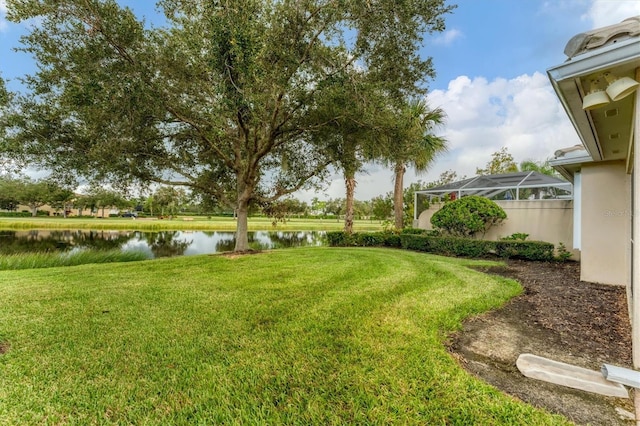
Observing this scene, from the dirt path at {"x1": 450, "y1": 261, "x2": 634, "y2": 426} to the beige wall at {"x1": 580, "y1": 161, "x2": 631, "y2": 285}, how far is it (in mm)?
418

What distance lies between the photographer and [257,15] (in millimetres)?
6781

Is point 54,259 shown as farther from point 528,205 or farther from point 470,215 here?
point 528,205

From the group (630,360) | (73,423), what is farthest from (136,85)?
(630,360)

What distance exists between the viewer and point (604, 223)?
5.98 meters

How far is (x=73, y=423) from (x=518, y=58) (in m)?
12.5

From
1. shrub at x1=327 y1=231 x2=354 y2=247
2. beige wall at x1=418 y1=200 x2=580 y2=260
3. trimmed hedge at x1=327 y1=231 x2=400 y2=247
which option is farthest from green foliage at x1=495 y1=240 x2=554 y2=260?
shrub at x1=327 y1=231 x2=354 y2=247

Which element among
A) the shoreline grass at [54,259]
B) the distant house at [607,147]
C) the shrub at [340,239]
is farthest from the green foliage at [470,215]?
the shoreline grass at [54,259]

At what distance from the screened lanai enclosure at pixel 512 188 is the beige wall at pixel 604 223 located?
6.29m

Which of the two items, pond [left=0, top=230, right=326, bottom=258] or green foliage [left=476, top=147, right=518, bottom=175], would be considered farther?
green foliage [left=476, top=147, right=518, bottom=175]

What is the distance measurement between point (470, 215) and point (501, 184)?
12.8 feet

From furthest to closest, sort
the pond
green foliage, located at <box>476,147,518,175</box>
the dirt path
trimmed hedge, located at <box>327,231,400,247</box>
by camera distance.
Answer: green foliage, located at <box>476,147,518,175</box> < the pond < trimmed hedge, located at <box>327,231,400,247</box> < the dirt path

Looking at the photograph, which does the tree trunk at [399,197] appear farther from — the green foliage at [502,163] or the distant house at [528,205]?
the green foliage at [502,163]

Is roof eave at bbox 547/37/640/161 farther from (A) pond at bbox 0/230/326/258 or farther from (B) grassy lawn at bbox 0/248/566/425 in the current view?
(A) pond at bbox 0/230/326/258

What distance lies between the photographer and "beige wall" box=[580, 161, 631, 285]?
5.86 metres
